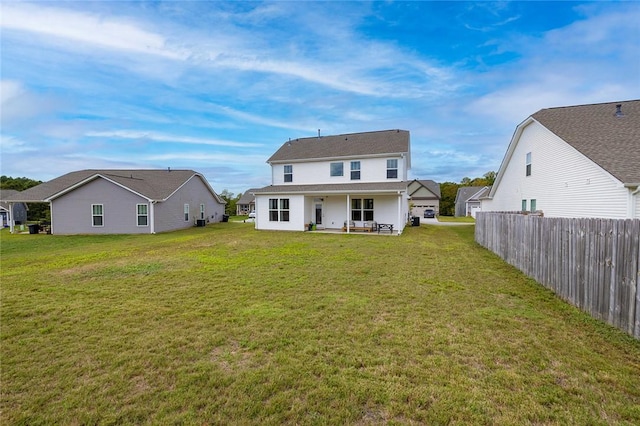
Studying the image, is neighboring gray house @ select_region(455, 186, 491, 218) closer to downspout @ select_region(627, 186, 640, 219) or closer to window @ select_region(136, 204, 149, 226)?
downspout @ select_region(627, 186, 640, 219)

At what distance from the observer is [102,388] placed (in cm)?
290

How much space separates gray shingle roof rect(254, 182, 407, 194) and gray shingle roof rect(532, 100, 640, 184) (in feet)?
25.9

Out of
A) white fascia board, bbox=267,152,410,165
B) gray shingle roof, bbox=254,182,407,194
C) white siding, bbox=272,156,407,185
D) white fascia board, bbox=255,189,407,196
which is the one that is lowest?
white fascia board, bbox=255,189,407,196

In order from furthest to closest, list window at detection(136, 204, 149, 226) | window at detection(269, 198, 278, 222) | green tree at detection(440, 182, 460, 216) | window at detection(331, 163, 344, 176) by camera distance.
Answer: green tree at detection(440, 182, 460, 216) → window at detection(331, 163, 344, 176) → window at detection(269, 198, 278, 222) → window at detection(136, 204, 149, 226)

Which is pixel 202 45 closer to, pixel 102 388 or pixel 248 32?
pixel 248 32

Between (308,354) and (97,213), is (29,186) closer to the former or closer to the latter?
(97,213)

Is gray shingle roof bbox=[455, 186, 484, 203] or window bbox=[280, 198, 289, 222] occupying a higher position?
gray shingle roof bbox=[455, 186, 484, 203]

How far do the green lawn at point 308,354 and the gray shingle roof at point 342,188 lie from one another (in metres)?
11.1

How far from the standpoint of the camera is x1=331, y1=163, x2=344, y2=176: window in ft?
68.2

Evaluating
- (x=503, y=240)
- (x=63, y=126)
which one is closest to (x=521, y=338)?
(x=503, y=240)

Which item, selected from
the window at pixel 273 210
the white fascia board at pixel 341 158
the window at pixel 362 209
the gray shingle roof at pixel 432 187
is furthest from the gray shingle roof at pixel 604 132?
the gray shingle roof at pixel 432 187

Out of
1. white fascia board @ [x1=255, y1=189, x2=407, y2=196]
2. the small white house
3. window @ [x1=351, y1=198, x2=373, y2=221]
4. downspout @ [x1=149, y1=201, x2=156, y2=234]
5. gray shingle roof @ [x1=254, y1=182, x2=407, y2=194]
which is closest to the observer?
the small white house

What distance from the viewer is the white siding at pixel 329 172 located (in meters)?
19.7

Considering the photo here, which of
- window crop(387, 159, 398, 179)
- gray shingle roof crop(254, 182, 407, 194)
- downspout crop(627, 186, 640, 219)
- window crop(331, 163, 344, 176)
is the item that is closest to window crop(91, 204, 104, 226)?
gray shingle roof crop(254, 182, 407, 194)
